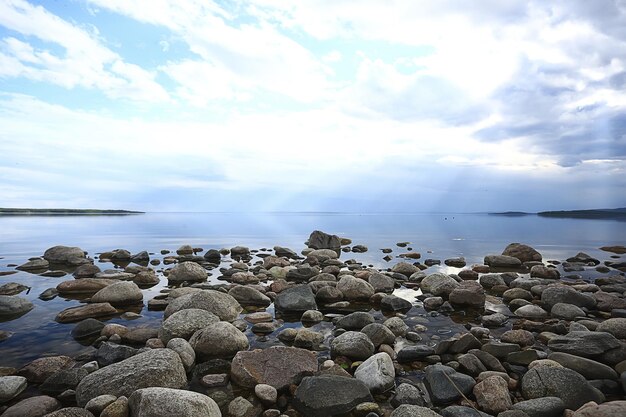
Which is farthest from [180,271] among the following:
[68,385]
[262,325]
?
[68,385]

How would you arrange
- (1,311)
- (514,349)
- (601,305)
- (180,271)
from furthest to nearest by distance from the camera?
(180,271), (601,305), (1,311), (514,349)

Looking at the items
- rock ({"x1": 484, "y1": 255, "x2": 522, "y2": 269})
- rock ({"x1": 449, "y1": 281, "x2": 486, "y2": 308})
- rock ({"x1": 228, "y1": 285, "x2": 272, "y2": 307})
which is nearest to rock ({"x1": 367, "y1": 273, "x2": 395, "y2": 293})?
rock ({"x1": 449, "y1": 281, "x2": 486, "y2": 308})

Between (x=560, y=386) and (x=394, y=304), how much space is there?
6529 mm

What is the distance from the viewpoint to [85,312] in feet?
35.9

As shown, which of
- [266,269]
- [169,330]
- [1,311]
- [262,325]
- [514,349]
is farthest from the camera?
→ [266,269]

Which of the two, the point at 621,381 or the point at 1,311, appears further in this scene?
the point at 1,311

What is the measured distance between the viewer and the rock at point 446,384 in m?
6.23

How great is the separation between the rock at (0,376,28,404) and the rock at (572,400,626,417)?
9.37 metres

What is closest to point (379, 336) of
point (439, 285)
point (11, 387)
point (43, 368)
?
point (439, 285)

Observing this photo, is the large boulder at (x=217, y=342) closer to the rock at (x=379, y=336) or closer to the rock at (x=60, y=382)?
the rock at (x=60, y=382)

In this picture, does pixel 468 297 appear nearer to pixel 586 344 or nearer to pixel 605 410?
pixel 586 344

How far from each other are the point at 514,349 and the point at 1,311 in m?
14.8

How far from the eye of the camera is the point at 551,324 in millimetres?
10398

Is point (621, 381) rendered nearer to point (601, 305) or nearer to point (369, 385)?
point (369, 385)
